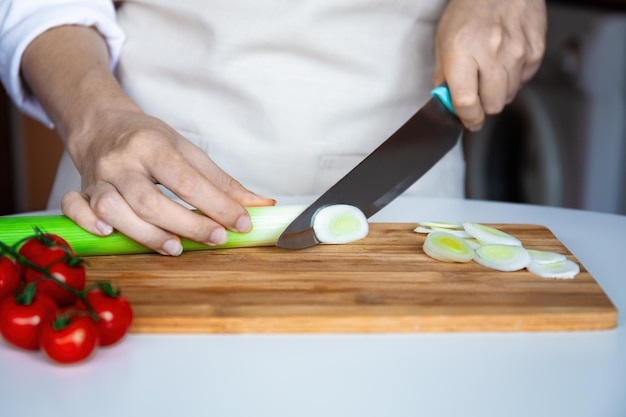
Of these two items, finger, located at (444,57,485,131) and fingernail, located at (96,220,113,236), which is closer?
fingernail, located at (96,220,113,236)

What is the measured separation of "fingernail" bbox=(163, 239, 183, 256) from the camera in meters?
1.08

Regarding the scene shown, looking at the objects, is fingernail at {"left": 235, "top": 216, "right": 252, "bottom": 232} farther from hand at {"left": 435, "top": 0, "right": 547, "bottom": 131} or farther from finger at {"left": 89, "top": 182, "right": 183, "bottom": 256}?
hand at {"left": 435, "top": 0, "right": 547, "bottom": 131}

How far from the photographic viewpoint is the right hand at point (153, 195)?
42.5 inches

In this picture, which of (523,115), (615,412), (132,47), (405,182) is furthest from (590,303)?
(523,115)

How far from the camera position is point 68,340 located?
791 millimetres

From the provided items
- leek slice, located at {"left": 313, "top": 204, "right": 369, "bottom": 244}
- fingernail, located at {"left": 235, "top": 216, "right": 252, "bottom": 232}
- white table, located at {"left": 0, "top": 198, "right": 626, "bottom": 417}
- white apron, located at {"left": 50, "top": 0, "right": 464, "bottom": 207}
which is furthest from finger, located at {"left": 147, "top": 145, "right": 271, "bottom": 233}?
white apron, located at {"left": 50, "top": 0, "right": 464, "bottom": 207}

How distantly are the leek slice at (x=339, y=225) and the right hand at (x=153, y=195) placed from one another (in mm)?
103

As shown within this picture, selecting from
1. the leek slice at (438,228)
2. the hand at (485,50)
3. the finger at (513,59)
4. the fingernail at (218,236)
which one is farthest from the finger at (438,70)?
the fingernail at (218,236)

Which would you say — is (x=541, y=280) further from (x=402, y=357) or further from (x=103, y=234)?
(x=103, y=234)

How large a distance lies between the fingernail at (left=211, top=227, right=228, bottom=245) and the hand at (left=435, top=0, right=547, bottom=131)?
0.44 metres

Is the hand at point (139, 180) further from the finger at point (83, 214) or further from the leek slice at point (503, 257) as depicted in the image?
the leek slice at point (503, 257)

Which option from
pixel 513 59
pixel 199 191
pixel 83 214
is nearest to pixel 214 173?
pixel 199 191

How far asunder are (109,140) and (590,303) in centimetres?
68

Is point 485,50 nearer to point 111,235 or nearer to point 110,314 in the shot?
point 111,235
